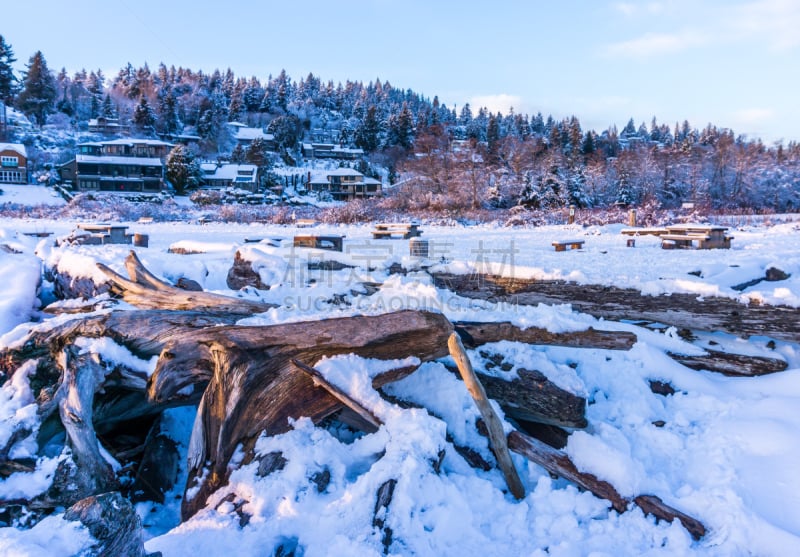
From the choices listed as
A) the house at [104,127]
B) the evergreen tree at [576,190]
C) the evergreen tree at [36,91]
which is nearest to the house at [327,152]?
the house at [104,127]

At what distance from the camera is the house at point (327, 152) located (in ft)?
246

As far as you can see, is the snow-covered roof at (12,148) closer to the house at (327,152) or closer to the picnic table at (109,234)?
the house at (327,152)

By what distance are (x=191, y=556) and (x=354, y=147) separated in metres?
82.4

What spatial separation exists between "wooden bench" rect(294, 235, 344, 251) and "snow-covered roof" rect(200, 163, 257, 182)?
4886cm

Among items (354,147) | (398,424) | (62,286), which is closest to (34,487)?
(398,424)

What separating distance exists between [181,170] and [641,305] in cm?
5235

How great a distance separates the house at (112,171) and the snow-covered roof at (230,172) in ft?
16.8

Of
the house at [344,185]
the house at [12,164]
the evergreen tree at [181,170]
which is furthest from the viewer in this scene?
the house at [344,185]

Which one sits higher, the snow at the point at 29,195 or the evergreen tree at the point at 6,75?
the evergreen tree at the point at 6,75

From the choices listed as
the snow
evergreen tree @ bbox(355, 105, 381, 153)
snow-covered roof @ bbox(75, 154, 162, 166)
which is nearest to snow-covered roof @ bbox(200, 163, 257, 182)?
snow-covered roof @ bbox(75, 154, 162, 166)

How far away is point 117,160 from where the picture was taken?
51.6 meters

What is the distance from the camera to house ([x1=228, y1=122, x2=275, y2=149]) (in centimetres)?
7288

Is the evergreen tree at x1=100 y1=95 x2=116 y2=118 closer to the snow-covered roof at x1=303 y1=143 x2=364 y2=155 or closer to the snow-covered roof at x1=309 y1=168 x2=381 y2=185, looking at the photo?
the snow-covered roof at x1=303 y1=143 x2=364 y2=155

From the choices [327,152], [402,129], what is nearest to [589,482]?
[327,152]
